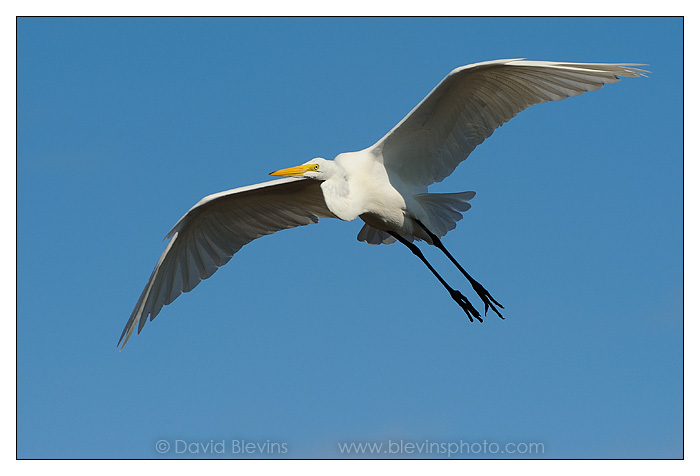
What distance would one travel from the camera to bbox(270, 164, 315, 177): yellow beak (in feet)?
32.3

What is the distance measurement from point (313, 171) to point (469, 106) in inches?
70.6

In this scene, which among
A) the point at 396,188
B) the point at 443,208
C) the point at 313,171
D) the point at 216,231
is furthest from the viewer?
the point at 216,231

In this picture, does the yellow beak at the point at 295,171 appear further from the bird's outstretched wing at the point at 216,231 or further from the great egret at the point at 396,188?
the bird's outstretched wing at the point at 216,231

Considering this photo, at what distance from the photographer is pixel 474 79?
9.51 metres

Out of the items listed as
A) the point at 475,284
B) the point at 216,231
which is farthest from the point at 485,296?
the point at 216,231

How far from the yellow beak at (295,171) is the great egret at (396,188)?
1cm

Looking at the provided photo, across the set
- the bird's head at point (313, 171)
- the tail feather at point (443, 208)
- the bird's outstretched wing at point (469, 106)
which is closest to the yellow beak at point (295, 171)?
the bird's head at point (313, 171)

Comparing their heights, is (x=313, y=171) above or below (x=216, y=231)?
below

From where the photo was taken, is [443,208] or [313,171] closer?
[313,171]

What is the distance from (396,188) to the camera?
400 inches

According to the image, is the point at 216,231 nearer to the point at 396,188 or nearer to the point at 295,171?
the point at 295,171

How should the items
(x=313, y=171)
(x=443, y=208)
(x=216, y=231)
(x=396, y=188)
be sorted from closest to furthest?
(x=313, y=171)
(x=396, y=188)
(x=443, y=208)
(x=216, y=231)
